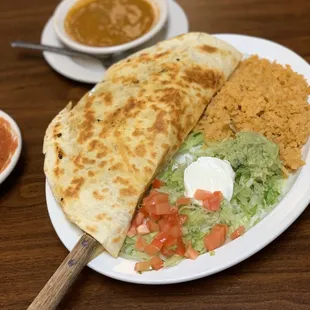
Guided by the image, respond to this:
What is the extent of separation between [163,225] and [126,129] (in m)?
0.43

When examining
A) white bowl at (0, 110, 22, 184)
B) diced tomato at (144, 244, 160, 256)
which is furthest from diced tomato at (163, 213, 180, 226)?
white bowl at (0, 110, 22, 184)

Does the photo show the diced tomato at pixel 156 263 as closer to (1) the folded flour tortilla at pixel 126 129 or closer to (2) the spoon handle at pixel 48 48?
(1) the folded flour tortilla at pixel 126 129

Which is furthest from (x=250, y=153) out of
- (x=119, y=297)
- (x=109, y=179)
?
(x=119, y=297)

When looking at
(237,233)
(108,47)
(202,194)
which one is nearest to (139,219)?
(202,194)

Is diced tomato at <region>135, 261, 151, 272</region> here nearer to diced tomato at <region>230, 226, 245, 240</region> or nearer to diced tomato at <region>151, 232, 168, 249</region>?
diced tomato at <region>151, 232, 168, 249</region>

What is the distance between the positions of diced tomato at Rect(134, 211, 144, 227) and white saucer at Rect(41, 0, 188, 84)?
37.2 inches

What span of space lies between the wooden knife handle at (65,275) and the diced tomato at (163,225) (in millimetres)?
237

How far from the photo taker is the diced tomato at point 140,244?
1.76m

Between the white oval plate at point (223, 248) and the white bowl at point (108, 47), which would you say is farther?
the white bowl at point (108, 47)

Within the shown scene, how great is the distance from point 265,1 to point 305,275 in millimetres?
1807

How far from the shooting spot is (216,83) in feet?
7.16

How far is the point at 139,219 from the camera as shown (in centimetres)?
184

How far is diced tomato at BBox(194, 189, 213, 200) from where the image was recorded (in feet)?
6.03

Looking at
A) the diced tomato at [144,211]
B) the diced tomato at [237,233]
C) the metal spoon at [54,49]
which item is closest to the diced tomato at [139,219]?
the diced tomato at [144,211]
